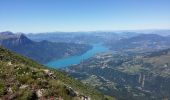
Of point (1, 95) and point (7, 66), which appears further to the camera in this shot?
point (7, 66)

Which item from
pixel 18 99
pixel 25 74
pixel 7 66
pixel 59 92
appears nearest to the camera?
pixel 18 99

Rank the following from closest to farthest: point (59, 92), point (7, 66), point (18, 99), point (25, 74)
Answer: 1. point (18, 99)
2. point (59, 92)
3. point (25, 74)
4. point (7, 66)

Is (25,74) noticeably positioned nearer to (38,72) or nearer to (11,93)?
(38,72)

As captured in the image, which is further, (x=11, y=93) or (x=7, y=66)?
(x=7, y=66)

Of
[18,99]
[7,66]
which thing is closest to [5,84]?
[18,99]

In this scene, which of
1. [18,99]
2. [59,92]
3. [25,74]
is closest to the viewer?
[18,99]

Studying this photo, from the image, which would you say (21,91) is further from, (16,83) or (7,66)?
(7,66)

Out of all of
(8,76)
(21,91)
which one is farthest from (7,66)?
(21,91)

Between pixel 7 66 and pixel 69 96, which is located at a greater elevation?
pixel 7 66

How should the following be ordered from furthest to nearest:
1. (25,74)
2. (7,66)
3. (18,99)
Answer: (7,66) < (25,74) < (18,99)
